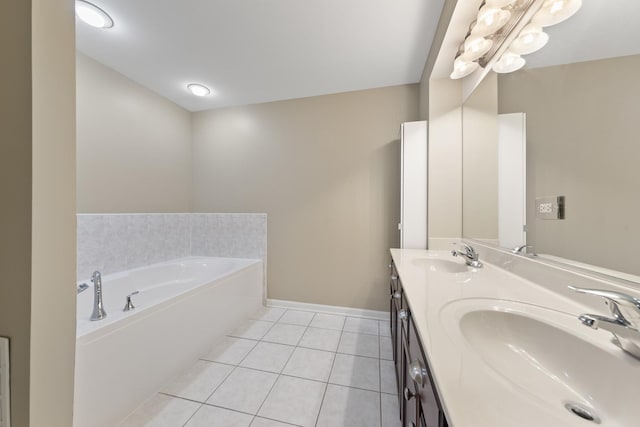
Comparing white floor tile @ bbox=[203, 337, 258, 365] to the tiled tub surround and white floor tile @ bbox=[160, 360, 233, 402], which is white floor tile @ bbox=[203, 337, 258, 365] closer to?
white floor tile @ bbox=[160, 360, 233, 402]

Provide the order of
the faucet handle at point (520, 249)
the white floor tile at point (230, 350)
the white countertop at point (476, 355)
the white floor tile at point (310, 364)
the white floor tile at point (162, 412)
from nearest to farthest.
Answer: the white countertop at point (476, 355) < the faucet handle at point (520, 249) < the white floor tile at point (162, 412) < the white floor tile at point (310, 364) < the white floor tile at point (230, 350)

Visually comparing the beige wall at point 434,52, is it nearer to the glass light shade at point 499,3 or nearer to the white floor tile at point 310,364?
the glass light shade at point 499,3

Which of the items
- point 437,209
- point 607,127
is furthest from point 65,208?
point 437,209

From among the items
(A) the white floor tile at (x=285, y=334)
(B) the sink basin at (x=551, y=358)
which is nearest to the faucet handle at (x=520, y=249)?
(B) the sink basin at (x=551, y=358)

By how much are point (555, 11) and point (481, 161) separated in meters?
0.82

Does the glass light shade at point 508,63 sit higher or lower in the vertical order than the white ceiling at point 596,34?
higher

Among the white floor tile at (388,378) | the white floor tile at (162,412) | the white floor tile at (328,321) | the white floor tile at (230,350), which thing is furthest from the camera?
the white floor tile at (328,321)

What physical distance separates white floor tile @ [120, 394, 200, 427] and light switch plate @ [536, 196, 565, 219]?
79.7 inches

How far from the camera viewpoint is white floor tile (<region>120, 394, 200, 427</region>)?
1.18 m

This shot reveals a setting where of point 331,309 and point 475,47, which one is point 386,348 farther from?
point 475,47

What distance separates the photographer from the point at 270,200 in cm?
266

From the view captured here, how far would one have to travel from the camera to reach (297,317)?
2.40m

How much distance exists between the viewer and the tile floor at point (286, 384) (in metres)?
1.21

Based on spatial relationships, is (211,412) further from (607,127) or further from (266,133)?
(266,133)
